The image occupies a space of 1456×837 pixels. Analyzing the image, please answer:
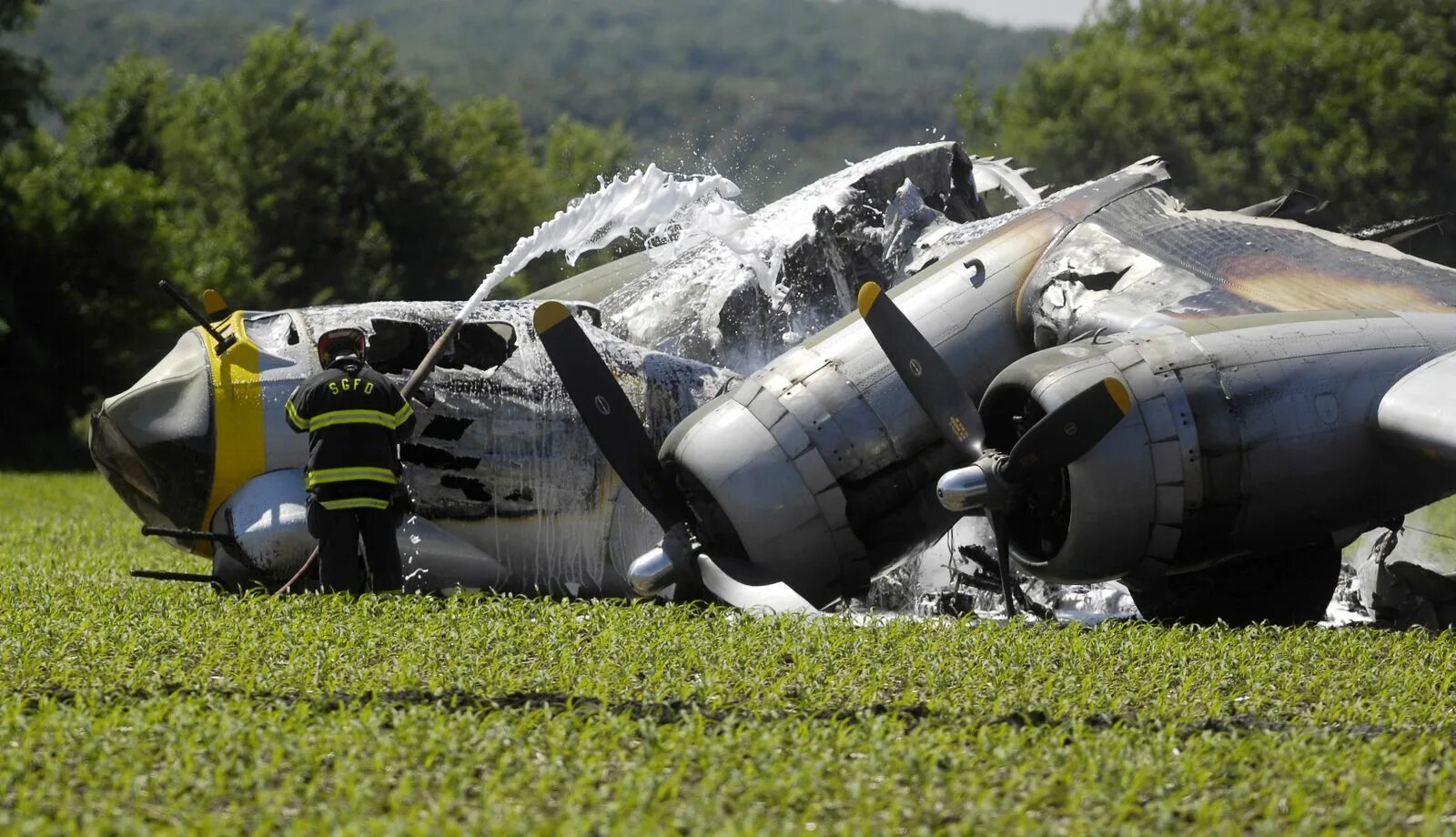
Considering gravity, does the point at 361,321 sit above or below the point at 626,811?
above

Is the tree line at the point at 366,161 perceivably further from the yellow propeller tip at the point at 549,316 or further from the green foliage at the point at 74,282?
the yellow propeller tip at the point at 549,316

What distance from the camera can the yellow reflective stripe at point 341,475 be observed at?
11.5m

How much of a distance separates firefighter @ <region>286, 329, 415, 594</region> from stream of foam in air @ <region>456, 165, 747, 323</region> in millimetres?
2473

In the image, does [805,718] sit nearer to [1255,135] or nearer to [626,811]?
[626,811]

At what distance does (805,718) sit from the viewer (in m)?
8.20

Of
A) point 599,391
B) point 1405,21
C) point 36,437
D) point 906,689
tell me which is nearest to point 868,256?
point 599,391

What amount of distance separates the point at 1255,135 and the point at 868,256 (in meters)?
51.3

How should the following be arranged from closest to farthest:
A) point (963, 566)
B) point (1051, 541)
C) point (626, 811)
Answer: point (626, 811), point (1051, 541), point (963, 566)

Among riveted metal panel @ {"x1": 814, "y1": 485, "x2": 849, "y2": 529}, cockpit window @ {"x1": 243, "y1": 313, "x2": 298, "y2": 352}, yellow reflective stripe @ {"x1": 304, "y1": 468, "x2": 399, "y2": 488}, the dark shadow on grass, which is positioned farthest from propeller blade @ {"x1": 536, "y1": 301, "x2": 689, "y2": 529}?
the dark shadow on grass

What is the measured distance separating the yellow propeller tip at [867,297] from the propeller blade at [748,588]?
184 cm

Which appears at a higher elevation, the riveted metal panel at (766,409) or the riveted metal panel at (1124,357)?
the riveted metal panel at (1124,357)

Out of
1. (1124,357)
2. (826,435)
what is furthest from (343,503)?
(1124,357)

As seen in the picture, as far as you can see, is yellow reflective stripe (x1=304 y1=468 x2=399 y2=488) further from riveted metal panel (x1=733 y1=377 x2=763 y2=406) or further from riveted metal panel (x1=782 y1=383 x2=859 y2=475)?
riveted metal panel (x1=782 y1=383 x2=859 y2=475)

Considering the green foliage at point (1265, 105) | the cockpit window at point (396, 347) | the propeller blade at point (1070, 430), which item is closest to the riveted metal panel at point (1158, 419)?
the propeller blade at point (1070, 430)
